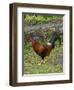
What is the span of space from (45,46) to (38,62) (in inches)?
4.9

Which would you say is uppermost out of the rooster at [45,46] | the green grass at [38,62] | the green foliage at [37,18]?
the green foliage at [37,18]

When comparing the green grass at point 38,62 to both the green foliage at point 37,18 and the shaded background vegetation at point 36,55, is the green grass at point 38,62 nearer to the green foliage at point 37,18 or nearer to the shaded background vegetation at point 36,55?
the shaded background vegetation at point 36,55

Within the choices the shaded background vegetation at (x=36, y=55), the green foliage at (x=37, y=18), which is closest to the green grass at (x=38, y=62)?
the shaded background vegetation at (x=36, y=55)

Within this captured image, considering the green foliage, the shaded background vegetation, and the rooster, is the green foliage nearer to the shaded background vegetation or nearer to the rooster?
the shaded background vegetation

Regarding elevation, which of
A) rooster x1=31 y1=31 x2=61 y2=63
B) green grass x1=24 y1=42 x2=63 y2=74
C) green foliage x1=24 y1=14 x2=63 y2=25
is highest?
green foliage x1=24 y1=14 x2=63 y2=25

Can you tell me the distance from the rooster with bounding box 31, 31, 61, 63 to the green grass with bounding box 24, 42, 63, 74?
23 mm

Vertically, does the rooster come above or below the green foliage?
below

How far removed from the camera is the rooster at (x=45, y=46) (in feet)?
6.74

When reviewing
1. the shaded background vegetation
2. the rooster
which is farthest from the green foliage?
the rooster

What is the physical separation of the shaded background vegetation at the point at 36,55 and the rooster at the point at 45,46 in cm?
2

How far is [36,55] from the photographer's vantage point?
2.06m

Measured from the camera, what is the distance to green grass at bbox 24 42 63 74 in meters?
2.03

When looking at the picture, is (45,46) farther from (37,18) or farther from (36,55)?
(37,18)

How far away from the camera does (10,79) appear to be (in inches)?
78.6
